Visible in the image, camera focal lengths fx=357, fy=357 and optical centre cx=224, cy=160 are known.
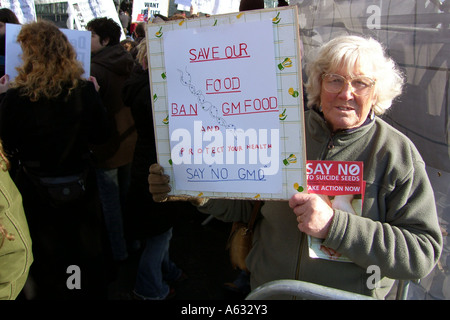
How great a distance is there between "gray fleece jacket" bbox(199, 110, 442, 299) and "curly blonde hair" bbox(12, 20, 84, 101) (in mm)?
1577

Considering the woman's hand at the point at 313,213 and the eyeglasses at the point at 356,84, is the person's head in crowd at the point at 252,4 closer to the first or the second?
the eyeglasses at the point at 356,84

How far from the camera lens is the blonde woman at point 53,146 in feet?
7.11

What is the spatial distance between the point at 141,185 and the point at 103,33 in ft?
5.83

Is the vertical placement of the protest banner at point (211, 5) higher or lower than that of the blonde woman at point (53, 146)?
higher

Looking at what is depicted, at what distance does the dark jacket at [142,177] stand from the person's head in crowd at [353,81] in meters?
1.33

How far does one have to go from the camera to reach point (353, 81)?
1.41 m

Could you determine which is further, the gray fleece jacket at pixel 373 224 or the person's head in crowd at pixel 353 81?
the person's head in crowd at pixel 353 81

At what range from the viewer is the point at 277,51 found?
3.93ft

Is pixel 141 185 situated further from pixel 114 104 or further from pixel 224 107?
pixel 224 107

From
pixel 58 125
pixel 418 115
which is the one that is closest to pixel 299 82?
pixel 418 115

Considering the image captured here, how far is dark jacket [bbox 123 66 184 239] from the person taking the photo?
2.46 metres

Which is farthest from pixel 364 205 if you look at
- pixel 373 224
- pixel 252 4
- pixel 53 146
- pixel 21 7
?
pixel 21 7

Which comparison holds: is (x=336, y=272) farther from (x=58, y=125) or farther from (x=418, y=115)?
(x=58, y=125)

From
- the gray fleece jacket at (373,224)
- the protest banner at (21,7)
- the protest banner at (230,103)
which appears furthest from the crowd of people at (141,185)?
the protest banner at (21,7)
